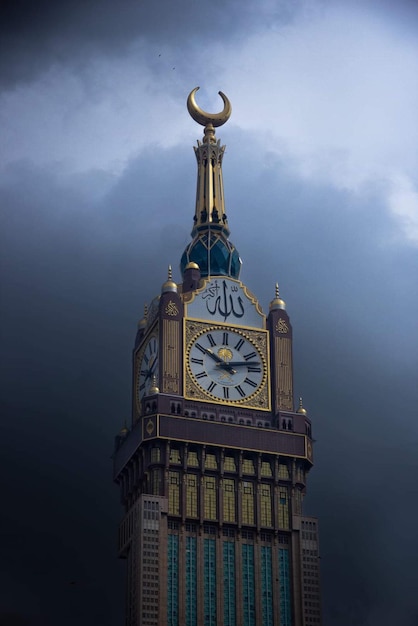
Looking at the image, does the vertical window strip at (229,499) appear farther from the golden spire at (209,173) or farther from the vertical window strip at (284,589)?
the golden spire at (209,173)

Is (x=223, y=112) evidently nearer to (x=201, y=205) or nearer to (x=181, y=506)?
(x=201, y=205)

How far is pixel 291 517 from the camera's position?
5197 inches

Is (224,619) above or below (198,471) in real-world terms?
below

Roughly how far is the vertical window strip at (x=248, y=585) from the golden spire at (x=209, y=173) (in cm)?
2725

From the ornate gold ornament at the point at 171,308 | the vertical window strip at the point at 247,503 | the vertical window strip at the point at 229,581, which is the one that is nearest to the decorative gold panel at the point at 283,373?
the vertical window strip at the point at 247,503

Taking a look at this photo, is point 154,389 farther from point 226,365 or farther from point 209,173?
point 209,173

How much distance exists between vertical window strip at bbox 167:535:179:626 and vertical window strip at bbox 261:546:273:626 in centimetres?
651

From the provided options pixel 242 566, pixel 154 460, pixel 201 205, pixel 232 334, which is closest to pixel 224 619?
pixel 242 566

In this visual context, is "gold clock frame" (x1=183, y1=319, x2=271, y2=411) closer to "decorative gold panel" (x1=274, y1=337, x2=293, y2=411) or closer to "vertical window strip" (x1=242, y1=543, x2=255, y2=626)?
"decorative gold panel" (x1=274, y1=337, x2=293, y2=411)

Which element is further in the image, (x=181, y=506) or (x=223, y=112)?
(x=223, y=112)

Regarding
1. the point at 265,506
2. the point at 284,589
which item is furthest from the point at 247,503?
the point at 284,589

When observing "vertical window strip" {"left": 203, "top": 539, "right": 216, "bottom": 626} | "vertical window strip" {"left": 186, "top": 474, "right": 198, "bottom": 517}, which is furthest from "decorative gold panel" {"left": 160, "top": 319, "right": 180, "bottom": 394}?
"vertical window strip" {"left": 203, "top": 539, "right": 216, "bottom": 626}

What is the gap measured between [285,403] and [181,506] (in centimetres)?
1183

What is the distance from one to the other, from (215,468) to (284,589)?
9893mm
